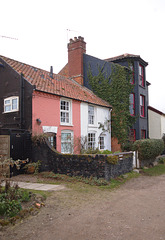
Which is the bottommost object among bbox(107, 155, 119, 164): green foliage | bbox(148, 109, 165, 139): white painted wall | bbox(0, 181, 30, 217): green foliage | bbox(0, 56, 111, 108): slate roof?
bbox(0, 181, 30, 217): green foliage

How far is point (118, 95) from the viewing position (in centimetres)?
1955

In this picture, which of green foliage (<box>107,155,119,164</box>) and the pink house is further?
the pink house

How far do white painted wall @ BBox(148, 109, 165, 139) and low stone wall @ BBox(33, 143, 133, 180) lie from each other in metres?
13.4

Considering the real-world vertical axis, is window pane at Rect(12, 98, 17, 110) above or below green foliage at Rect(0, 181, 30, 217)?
above

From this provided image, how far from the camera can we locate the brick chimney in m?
21.5

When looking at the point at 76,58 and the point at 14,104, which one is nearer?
the point at 14,104

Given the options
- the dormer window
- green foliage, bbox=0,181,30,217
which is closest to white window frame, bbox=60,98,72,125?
green foliage, bbox=0,181,30,217

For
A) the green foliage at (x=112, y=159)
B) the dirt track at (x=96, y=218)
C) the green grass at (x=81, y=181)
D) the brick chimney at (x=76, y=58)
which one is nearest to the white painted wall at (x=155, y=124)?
the brick chimney at (x=76, y=58)

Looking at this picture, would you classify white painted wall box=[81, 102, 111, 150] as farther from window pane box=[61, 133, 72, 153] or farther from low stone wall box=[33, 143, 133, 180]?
low stone wall box=[33, 143, 133, 180]

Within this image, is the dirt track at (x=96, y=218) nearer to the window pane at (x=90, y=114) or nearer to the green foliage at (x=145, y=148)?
the green foliage at (x=145, y=148)

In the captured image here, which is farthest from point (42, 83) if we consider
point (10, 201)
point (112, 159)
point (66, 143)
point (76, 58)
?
point (10, 201)

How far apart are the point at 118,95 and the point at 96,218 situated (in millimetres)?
15077

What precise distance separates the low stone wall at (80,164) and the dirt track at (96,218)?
1.54 meters

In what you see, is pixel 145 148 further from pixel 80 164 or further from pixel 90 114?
pixel 80 164
